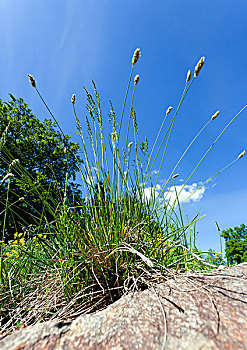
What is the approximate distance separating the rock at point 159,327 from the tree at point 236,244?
4269 mm

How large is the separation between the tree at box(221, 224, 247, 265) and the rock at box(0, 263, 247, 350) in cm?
427

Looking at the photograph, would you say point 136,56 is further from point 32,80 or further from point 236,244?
point 236,244

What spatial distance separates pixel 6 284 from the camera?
4.26 feet

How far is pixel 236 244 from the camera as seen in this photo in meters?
4.59

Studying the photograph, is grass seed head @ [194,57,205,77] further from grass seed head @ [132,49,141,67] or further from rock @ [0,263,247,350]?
rock @ [0,263,247,350]

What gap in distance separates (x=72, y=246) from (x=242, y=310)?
87cm

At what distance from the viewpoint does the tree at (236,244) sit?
14.4 feet

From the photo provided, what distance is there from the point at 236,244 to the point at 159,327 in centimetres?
480

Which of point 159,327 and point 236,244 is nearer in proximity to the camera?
point 159,327

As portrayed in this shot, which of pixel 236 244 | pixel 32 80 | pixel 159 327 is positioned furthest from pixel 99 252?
pixel 236 244

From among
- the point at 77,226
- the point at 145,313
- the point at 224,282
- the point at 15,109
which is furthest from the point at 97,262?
the point at 15,109

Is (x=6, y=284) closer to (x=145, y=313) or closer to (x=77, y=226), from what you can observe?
(x=77, y=226)

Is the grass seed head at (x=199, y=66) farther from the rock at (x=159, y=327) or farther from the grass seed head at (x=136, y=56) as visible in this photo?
the rock at (x=159, y=327)

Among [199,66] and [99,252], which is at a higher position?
[199,66]
